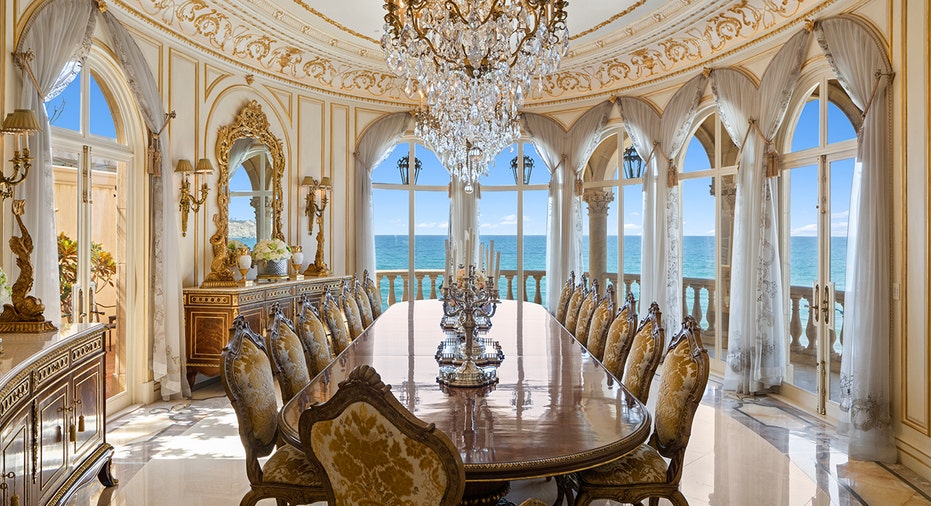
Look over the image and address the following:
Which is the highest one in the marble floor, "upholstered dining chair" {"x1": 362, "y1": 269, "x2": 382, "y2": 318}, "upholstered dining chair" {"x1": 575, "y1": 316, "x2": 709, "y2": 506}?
"upholstered dining chair" {"x1": 362, "y1": 269, "x2": 382, "y2": 318}

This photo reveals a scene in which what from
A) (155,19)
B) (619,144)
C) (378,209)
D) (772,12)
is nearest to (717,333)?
(619,144)

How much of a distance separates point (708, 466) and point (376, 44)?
16.1ft

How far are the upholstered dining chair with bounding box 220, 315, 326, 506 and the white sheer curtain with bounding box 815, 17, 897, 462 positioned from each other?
3.30 meters

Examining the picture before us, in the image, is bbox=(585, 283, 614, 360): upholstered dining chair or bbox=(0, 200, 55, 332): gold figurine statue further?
bbox=(585, 283, 614, 360): upholstered dining chair

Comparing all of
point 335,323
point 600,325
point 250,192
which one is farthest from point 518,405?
point 250,192

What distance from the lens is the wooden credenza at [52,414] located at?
2156 millimetres

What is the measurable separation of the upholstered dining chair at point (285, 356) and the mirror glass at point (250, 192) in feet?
11.2

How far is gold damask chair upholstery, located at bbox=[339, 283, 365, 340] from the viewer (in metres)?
4.41

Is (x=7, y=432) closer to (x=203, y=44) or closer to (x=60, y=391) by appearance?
(x=60, y=391)

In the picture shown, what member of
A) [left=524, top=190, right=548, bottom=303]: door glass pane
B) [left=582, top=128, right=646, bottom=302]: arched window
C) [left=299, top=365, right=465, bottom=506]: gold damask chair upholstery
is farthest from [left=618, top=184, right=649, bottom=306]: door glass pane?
[left=299, top=365, right=465, bottom=506]: gold damask chair upholstery

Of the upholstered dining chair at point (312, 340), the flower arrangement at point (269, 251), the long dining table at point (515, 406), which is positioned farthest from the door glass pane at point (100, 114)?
the long dining table at point (515, 406)

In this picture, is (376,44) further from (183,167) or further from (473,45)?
(473,45)

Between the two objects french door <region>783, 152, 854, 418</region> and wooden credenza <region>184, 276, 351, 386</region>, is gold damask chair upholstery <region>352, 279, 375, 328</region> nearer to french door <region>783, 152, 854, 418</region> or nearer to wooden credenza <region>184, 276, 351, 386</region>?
wooden credenza <region>184, 276, 351, 386</region>

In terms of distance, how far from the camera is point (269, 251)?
6.01 meters
